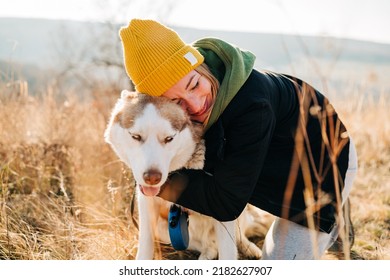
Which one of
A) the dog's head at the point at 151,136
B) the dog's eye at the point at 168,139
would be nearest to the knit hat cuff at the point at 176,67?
the dog's head at the point at 151,136

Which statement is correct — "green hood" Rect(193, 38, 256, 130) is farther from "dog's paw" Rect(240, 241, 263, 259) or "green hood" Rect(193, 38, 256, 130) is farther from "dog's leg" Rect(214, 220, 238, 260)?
"dog's paw" Rect(240, 241, 263, 259)

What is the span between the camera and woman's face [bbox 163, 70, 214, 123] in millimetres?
2186

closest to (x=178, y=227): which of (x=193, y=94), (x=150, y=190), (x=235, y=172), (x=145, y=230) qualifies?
(x=145, y=230)

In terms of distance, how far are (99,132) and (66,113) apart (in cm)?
35

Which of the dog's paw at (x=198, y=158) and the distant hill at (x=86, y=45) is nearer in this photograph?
the dog's paw at (x=198, y=158)

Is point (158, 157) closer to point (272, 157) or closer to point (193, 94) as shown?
point (193, 94)

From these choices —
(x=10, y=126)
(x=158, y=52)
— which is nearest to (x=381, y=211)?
(x=158, y=52)

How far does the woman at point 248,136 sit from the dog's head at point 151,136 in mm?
78

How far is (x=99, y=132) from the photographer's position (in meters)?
3.99

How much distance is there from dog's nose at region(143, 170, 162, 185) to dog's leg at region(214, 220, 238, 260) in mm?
543

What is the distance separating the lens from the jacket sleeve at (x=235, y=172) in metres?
2.16

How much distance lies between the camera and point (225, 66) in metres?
2.29

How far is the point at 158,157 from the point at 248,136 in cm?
43

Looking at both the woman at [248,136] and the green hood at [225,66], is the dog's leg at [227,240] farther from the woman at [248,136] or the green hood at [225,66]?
the green hood at [225,66]
